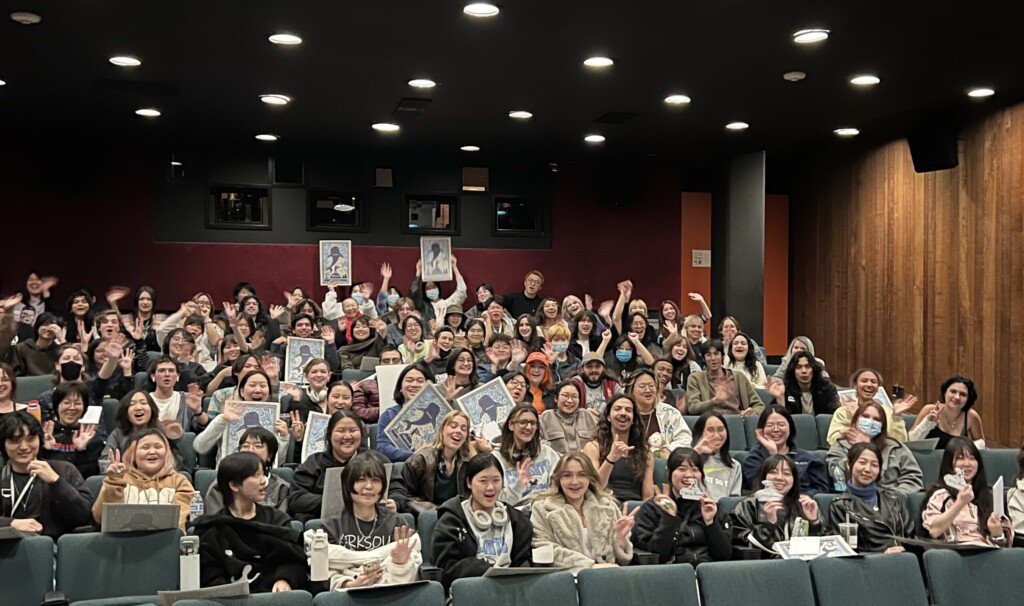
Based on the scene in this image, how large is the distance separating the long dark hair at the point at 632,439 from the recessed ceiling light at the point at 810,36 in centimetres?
243

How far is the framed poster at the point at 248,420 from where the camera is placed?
5699 mm

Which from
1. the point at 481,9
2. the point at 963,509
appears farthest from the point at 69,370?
the point at 963,509

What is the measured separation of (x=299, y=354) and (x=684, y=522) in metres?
3.98

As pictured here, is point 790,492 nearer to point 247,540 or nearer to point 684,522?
point 684,522

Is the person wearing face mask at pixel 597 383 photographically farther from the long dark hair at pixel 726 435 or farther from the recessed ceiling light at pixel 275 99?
the recessed ceiling light at pixel 275 99

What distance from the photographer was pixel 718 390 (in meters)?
7.36

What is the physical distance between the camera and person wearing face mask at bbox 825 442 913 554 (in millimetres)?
4871

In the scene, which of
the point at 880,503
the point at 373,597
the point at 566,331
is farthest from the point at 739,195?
the point at 373,597

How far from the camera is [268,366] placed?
24.1 ft

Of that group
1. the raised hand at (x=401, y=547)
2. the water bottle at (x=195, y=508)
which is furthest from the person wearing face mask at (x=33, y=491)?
the raised hand at (x=401, y=547)

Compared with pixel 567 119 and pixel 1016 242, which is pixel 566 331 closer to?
pixel 567 119

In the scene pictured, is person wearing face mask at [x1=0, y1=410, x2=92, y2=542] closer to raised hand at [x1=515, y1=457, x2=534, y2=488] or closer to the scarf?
raised hand at [x1=515, y1=457, x2=534, y2=488]

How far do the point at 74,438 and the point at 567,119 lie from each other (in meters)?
5.06

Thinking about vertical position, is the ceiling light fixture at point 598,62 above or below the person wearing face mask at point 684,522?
above
